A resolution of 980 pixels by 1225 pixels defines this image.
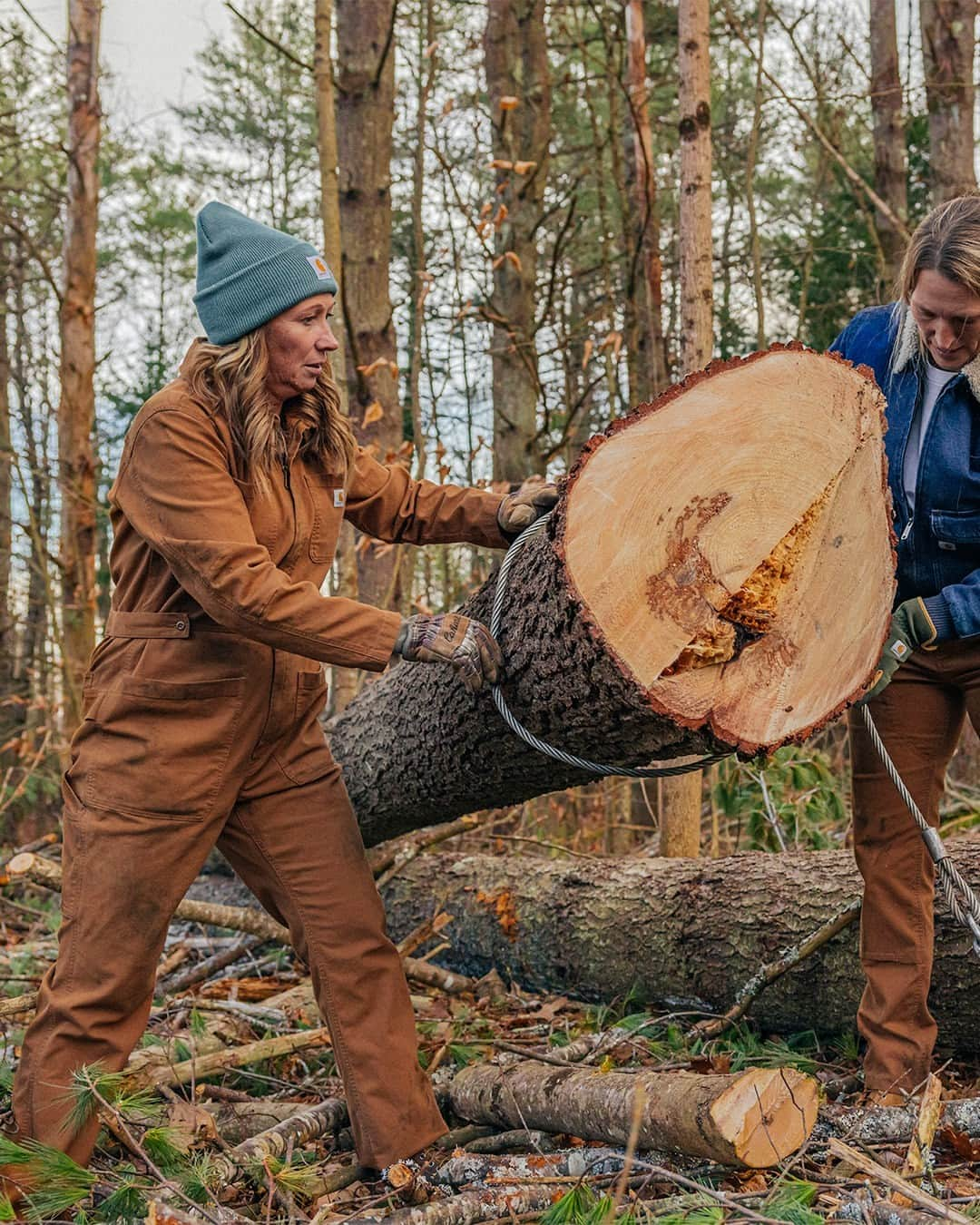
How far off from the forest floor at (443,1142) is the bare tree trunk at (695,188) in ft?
7.77

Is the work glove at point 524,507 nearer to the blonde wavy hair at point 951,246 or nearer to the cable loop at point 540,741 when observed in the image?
the cable loop at point 540,741

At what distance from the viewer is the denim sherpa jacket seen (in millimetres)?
2828

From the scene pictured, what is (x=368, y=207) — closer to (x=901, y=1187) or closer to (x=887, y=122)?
(x=887, y=122)

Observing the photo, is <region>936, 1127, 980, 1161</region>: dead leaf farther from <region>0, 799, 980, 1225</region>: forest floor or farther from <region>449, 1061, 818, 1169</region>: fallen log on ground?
<region>449, 1061, 818, 1169</region>: fallen log on ground

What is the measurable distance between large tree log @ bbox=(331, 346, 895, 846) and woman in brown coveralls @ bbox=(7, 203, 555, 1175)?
0.27 metres

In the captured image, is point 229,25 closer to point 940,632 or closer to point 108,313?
point 108,313

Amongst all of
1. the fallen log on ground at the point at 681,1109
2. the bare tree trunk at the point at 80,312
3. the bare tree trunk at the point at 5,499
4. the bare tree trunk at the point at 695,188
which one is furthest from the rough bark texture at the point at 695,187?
the bare tree trunk at the point at 5,499

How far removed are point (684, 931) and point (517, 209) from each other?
5.14m

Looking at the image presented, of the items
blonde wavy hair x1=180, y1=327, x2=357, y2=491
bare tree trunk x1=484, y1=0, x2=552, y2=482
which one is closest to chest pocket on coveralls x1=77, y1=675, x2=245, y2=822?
blonde wavy hair x1=180, y1=327, x2=357, y2=491

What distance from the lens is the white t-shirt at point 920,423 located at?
2.91 meters

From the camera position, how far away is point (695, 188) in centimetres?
432

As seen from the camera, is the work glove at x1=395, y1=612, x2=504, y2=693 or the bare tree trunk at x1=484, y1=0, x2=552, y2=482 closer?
the work glove at x1=395, y1=612, x2=504, y2=693

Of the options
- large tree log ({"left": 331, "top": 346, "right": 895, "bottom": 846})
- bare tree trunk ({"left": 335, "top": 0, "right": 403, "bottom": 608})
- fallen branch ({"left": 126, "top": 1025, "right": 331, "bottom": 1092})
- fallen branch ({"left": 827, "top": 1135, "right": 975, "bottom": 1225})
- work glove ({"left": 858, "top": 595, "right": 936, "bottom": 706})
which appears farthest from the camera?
bare tree trunk ({"left": 335, "top": 0, "right": 403, "bottom": 608})

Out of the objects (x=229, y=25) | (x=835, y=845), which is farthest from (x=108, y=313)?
(x=835, y=845)
